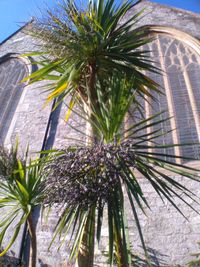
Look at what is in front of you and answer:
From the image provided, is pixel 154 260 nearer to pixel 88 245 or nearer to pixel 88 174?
pixel 88 245

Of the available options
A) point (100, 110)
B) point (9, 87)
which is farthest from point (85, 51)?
point (9, 87)

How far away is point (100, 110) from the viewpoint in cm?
265

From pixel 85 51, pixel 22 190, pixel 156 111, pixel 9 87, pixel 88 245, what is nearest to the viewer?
pixel 88 245

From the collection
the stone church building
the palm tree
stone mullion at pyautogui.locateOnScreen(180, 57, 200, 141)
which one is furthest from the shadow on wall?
stone mullion at pyautogui.locateOnScreen(180, 57, 200, 141)

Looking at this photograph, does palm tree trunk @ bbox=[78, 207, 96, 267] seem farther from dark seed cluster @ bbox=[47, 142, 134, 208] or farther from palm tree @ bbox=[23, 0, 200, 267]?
dark seed cluster @ bbox=[47, 142, 134, 208]

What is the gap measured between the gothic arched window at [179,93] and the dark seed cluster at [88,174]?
3391 millimetres

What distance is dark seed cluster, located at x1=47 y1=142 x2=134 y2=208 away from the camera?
6.56ft

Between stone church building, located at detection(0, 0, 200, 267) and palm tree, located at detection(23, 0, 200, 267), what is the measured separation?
45cm

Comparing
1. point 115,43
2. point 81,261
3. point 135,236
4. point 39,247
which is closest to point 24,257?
point 39,247

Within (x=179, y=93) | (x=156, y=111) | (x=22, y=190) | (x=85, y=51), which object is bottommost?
(x=22, y=190)

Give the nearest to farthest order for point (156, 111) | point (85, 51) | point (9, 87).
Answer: point (85, 51), point (156, 111), point (9, 87)

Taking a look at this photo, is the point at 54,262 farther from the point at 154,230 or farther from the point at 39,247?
the point at 154,230

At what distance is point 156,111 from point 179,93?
0.80 m

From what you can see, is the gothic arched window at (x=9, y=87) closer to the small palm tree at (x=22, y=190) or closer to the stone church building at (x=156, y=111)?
the stone church building at (x=156, y=111)
